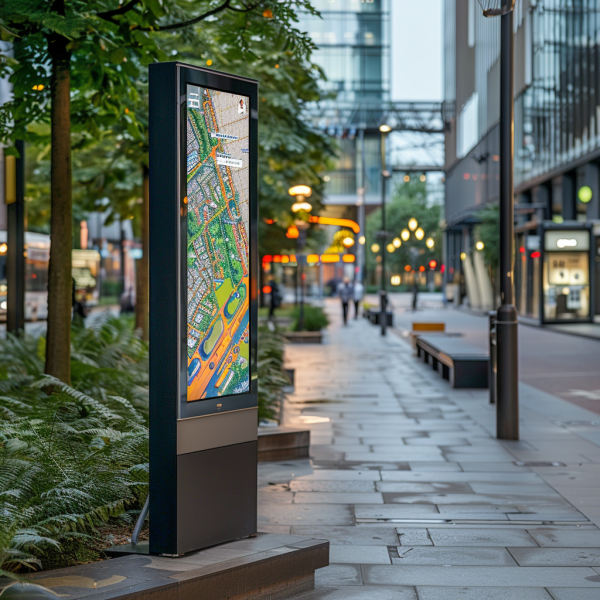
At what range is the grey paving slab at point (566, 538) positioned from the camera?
5891 millimetres

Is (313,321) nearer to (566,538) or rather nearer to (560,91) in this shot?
(560,91)

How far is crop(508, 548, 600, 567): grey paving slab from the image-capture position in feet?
17.9

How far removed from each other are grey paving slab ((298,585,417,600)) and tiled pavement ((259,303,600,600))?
1 cm

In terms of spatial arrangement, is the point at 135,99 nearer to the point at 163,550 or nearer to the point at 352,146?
the point at 163,550

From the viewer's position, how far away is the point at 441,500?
7.18 metres

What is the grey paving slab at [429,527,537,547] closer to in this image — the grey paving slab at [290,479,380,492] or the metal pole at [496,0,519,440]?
the grey paving slab at [290,479,380,492]

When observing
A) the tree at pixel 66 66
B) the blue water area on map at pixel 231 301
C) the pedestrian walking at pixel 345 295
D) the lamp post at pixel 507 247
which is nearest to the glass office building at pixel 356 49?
the pedestrian walking at pixel 345 295

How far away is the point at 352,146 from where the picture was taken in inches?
3573

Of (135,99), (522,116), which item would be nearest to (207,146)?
(135,99)

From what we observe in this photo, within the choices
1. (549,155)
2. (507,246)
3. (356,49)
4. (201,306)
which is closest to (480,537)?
(201,306)

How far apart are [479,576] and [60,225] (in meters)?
4.73

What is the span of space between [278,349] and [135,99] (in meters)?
7.30

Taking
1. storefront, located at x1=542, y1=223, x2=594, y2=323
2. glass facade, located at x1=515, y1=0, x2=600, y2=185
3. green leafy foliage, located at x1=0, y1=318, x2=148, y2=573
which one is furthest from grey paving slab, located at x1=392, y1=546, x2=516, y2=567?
glass facade, located at x1=515, y1=0, x2=600, y2=185

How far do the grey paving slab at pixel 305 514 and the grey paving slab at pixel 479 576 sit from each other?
3.69 ft
